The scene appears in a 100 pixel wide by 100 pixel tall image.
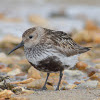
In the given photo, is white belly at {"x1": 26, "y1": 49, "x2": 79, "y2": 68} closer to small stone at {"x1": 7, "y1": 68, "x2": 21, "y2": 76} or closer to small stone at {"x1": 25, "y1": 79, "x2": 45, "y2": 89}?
small stone at {"x1": 25, "y1": 79, "x2": 45, "y2": 89}

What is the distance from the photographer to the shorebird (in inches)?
187

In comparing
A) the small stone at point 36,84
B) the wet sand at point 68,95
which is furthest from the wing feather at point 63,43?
the wet sand at point 68,95

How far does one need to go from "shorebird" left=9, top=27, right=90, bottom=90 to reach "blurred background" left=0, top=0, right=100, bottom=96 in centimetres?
40

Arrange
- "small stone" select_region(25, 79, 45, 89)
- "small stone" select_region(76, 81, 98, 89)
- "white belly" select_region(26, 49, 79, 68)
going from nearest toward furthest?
"white belly" select_region(26, 49, 79, 68), "small stone" select_region(76, 81, 98, 89), "small stone" select_region(25, 79, 45, 89)

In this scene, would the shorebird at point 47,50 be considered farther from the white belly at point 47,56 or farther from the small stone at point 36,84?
the small stone at point 36,84

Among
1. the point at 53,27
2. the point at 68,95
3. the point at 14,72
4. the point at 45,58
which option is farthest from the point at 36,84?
the point at 53,27

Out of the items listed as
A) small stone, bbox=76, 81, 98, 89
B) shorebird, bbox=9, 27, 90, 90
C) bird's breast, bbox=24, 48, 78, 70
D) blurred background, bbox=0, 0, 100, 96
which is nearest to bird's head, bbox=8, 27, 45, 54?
shorebird, bbox=9, 27, 90, 90

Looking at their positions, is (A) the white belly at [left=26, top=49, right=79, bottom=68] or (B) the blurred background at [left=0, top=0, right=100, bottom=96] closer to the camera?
(A) the white belly at [left=26, top=49, right=79, bottom=68]

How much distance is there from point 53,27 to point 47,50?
1545mm

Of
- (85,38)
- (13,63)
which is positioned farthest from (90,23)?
(13,63)

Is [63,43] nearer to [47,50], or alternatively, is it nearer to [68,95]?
[47,50]

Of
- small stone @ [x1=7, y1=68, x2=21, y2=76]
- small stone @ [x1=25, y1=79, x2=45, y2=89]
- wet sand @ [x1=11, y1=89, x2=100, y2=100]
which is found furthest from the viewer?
small stone @ [x1=7, y1=68, x2=21, y2=76]

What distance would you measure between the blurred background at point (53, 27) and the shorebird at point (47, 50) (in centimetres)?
40

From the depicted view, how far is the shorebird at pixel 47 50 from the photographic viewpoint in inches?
187
